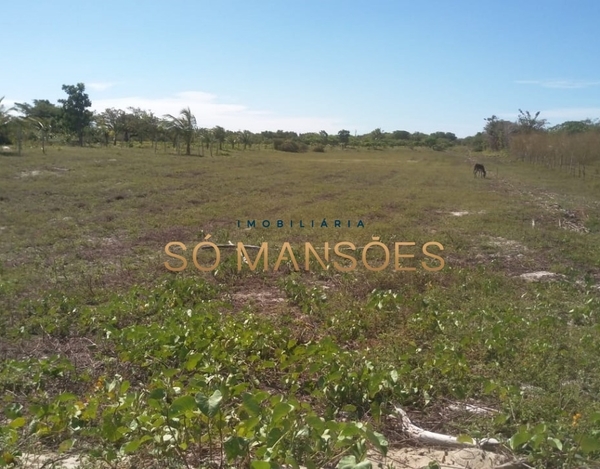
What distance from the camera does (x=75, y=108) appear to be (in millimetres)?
36031

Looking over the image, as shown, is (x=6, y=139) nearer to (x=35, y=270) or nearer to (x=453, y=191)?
(x=453, y=191)

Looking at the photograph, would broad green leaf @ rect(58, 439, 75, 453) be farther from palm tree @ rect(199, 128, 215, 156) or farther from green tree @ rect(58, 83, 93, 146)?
green tree @ rect(58, 83, 93, 146)

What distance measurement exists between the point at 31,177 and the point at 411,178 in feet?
40.9

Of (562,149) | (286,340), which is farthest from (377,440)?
(562,149)

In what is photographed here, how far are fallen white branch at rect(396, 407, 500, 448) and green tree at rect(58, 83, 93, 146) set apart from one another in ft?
120

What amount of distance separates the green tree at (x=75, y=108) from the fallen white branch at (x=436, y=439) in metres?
36.5

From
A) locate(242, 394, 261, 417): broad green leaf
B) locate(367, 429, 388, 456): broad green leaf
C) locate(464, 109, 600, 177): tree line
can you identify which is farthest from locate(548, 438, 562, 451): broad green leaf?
locate(464, 109, 600, 177): tree line

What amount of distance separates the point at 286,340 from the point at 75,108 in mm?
36405

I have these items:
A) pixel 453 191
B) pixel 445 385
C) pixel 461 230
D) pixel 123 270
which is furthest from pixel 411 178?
pixel 445 385

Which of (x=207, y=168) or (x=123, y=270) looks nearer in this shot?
(x=123, y=270)

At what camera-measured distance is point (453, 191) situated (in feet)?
50.7

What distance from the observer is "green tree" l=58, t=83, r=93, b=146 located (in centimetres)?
3553

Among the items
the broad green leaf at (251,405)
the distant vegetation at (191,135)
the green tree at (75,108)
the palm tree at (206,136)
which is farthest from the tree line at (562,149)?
the green tree at (75,108)

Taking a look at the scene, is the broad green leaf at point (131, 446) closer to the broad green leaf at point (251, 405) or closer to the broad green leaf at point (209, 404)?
the broad green leaf at point (209, 404)
